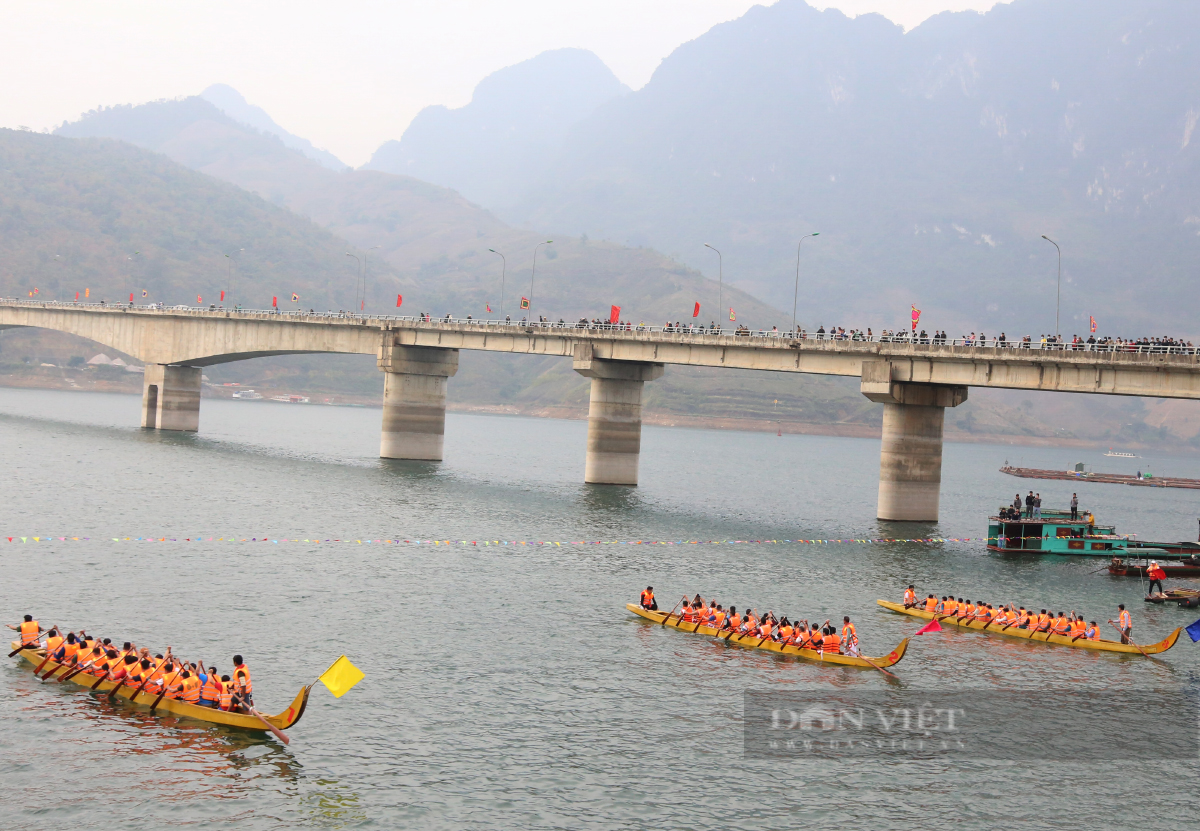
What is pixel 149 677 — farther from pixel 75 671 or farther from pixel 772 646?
pixel 772 646

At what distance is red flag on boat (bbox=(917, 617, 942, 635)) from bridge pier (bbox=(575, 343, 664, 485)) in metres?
48.1

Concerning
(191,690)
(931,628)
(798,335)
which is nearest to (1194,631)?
(931,628)

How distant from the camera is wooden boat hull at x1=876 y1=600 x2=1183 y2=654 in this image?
152 ft

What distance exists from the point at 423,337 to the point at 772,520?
41.5 m

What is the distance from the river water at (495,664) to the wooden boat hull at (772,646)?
73cm

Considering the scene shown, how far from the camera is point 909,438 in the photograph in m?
77.7

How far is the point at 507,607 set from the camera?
48.9 metres

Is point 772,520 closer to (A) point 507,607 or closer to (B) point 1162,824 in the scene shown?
(A) point 507,607

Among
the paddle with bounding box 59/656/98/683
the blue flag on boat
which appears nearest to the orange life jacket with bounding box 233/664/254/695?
the paddle with bounding box 59/656/98/683

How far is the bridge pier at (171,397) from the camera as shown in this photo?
131500 mm

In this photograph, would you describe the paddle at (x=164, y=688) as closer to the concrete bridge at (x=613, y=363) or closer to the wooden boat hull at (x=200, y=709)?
the wooden boat hull at (x=200, y=709)

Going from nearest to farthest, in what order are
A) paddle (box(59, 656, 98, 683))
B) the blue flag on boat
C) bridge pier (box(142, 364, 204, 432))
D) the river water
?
the river water
paddle (box(59, 656, 98, 683))
the blue flag on boat
bridge pier (box(142, 364, 204, 432))

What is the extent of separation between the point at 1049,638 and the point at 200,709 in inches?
1432

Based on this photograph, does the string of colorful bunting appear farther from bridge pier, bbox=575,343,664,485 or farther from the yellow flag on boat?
the yellow flag on boat
